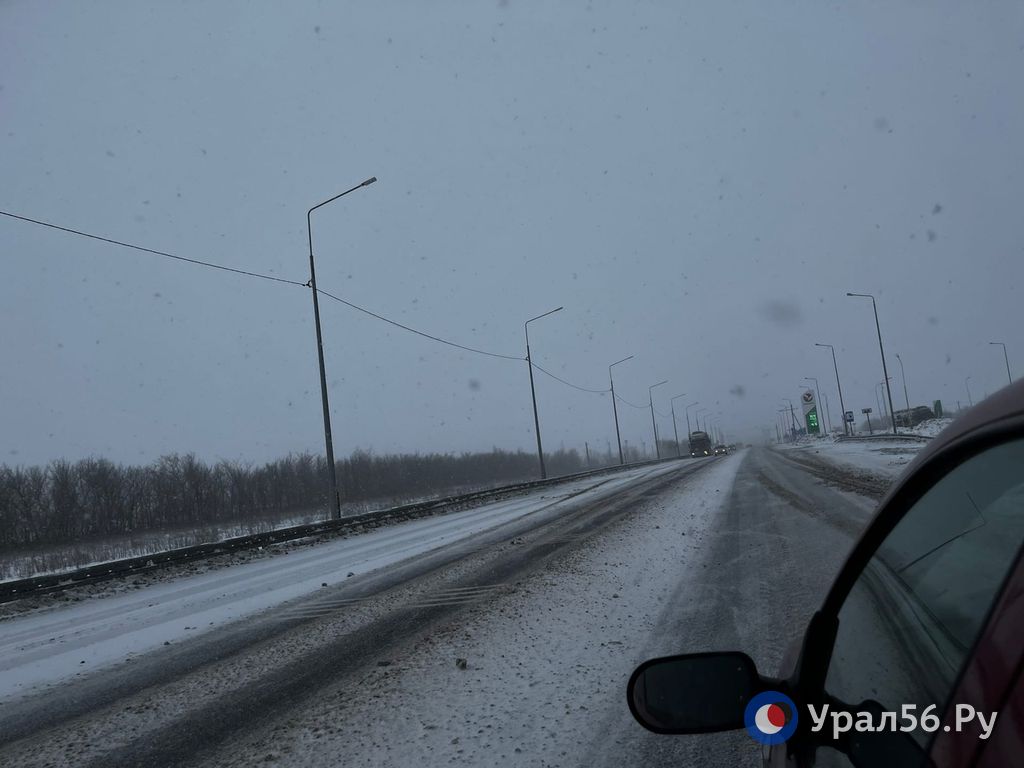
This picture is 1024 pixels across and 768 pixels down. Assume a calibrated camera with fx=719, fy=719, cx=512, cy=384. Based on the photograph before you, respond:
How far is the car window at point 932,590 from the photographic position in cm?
141

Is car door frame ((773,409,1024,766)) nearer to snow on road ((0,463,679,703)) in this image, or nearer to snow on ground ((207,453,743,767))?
snow on ground ((207,453,743,767))

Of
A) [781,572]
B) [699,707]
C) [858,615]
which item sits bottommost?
[781,572]

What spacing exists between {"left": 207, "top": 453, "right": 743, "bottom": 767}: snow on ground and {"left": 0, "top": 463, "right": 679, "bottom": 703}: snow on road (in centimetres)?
344

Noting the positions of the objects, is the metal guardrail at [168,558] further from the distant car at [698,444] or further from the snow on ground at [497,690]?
the distant car at [698,444]

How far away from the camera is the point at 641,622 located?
6.54m

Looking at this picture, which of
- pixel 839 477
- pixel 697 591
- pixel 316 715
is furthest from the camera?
pixel 839 477

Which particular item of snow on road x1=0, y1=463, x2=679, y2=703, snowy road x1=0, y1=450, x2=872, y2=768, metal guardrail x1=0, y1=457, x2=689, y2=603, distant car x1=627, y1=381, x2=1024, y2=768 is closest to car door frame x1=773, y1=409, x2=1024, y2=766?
distant car x1=627, y1=381, x2=1024, y2=768

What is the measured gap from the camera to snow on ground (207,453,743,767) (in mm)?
4098

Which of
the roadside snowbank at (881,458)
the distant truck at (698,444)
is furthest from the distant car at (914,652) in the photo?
the distant truck at (698,444)

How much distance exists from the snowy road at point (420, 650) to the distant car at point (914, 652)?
7.08 feet

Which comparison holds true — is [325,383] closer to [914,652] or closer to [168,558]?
[168,558]

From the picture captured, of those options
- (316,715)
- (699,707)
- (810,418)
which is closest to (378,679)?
(316,715)

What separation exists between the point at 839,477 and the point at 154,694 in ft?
63.8

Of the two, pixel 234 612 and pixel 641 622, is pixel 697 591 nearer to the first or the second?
pixel 641 622
